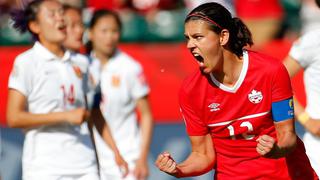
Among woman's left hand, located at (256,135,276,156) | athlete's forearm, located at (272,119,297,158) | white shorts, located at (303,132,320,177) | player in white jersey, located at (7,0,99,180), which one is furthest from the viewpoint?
white shorts, located at (303,132,320,177)

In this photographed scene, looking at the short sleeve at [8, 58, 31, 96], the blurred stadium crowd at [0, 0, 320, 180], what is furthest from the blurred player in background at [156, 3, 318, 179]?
the blurred stadium crowd at [0, 0, 320, 180]

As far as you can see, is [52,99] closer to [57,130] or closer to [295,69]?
[57,130]

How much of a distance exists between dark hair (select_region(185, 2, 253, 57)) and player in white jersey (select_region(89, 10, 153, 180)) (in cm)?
257

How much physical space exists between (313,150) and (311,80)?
1.69ft

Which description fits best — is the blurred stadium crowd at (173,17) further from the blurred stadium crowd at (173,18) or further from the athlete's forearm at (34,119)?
the athlete's forearm at (34,119)

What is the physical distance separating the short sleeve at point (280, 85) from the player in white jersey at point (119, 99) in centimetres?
277

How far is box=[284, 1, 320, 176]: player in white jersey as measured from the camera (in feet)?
22.4

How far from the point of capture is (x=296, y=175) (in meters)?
5.75

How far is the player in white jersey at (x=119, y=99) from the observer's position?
8.28m

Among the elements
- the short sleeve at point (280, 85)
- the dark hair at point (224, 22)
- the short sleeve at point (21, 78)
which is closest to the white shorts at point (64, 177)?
the short sleeve at point (21, 78)

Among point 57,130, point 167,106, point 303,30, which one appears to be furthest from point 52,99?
point 303,30

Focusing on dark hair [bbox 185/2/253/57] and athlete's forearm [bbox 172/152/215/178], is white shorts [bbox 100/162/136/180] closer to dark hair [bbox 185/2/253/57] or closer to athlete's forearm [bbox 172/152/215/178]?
athlete's forearm [bbox 172/152/215/178]

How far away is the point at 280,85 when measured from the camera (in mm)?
5504

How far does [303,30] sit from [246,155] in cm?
784
